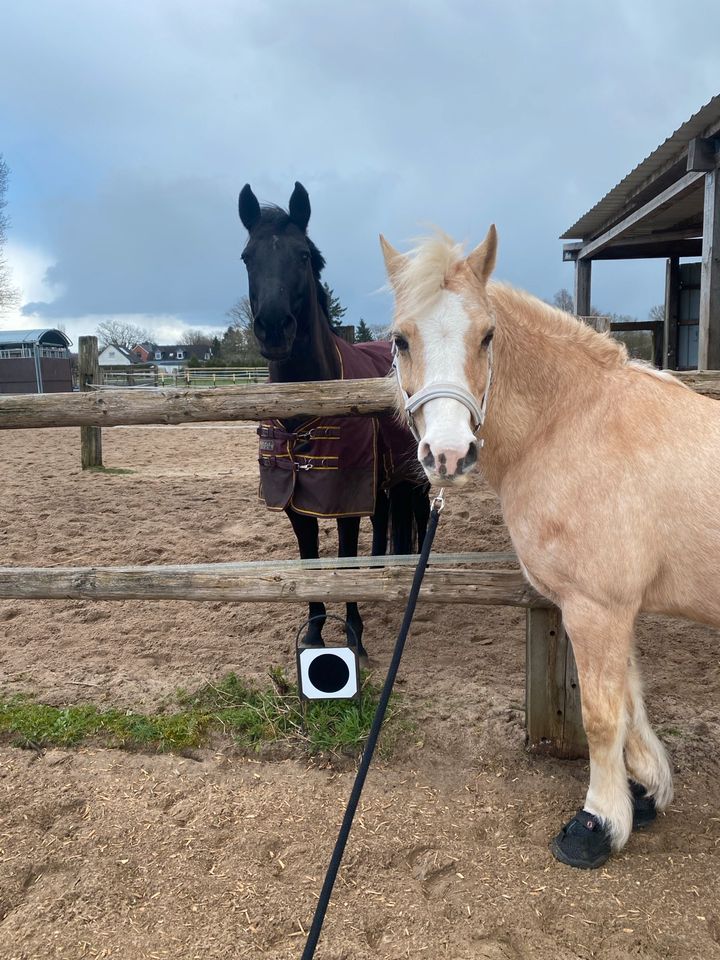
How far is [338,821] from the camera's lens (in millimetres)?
2451

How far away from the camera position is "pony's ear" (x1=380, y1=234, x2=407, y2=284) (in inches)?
84.0

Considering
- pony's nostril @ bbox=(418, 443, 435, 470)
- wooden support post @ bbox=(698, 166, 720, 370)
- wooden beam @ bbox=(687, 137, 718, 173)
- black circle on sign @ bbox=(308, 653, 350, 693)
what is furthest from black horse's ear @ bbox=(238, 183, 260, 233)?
wooden support post @ bbox=(698, 166, 720, 370)

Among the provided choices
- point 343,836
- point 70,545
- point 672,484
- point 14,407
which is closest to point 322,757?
point 343,836

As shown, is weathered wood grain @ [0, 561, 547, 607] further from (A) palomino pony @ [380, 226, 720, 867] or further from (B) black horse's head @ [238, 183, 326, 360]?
(B) black horse's head @ [238, 183, 326, 360]

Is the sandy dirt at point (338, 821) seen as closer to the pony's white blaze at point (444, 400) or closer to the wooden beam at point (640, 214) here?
the pony's white blaze at point (444, 400)

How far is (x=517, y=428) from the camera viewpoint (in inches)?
88.5

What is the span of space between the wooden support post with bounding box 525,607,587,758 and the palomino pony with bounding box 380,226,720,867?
385 mm

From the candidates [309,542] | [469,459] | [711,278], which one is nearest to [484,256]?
[469,459]

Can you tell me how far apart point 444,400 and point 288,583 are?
138cm

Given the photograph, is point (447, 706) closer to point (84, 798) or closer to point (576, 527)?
point (576, 527)

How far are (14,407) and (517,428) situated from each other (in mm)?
2436

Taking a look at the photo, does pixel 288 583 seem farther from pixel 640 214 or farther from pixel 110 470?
pixel 640 214

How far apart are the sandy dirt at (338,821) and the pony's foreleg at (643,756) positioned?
0.15m

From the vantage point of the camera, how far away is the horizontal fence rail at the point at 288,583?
9.12 feet
